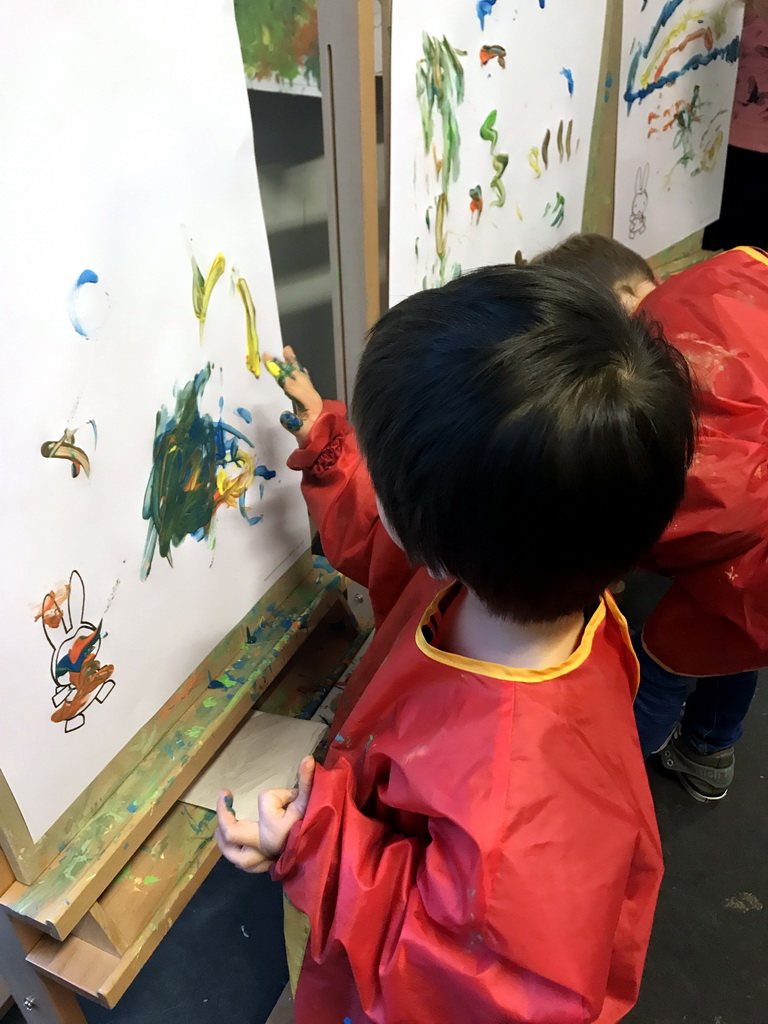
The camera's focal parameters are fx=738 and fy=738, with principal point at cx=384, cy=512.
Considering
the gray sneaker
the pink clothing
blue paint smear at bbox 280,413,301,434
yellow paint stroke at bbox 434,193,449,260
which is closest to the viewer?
blue paint smear at bbox 280,413,301,434

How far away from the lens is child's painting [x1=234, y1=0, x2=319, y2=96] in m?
0.62

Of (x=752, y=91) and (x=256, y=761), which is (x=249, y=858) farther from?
(x=752, y=91)

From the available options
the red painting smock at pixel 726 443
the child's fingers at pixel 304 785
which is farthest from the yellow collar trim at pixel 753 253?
the child's fingers at pixel 304 785

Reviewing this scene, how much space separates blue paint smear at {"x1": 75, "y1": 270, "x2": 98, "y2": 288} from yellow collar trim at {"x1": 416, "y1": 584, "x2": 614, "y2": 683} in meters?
0.36

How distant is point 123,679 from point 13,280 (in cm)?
34

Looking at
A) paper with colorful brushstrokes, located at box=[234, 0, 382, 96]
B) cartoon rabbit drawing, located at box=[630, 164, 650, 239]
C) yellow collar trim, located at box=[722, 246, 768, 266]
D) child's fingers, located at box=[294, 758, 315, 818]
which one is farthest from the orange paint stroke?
child's fingers, located at box=[294, 758, 315, 818]

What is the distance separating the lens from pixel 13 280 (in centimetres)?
45

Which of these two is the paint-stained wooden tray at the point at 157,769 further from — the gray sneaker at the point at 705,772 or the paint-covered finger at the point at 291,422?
the gray sneaker at the point at 705,772

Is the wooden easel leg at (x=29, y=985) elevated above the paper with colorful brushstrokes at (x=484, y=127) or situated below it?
below

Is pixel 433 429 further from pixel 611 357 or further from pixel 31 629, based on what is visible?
pixel 31 629

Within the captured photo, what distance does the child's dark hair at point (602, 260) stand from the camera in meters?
1.03

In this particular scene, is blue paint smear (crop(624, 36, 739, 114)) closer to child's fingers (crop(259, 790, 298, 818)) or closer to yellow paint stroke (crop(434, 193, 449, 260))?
yellow paint stroke (crop(434, 193, 449, 260))

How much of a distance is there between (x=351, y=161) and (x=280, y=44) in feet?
0.40

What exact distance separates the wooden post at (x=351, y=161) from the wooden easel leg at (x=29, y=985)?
0.67 metres
